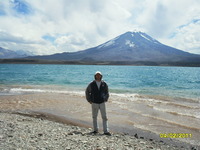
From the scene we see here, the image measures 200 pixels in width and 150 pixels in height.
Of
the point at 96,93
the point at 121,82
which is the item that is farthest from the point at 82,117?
the point at 121,82

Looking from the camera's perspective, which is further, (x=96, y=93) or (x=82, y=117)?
(x=82, y=117)

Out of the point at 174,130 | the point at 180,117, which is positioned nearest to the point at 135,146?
the point at 174,130

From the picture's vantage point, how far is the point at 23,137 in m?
5.57

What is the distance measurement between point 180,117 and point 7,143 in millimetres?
9310

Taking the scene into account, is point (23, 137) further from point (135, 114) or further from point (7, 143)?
point (135, 114)
